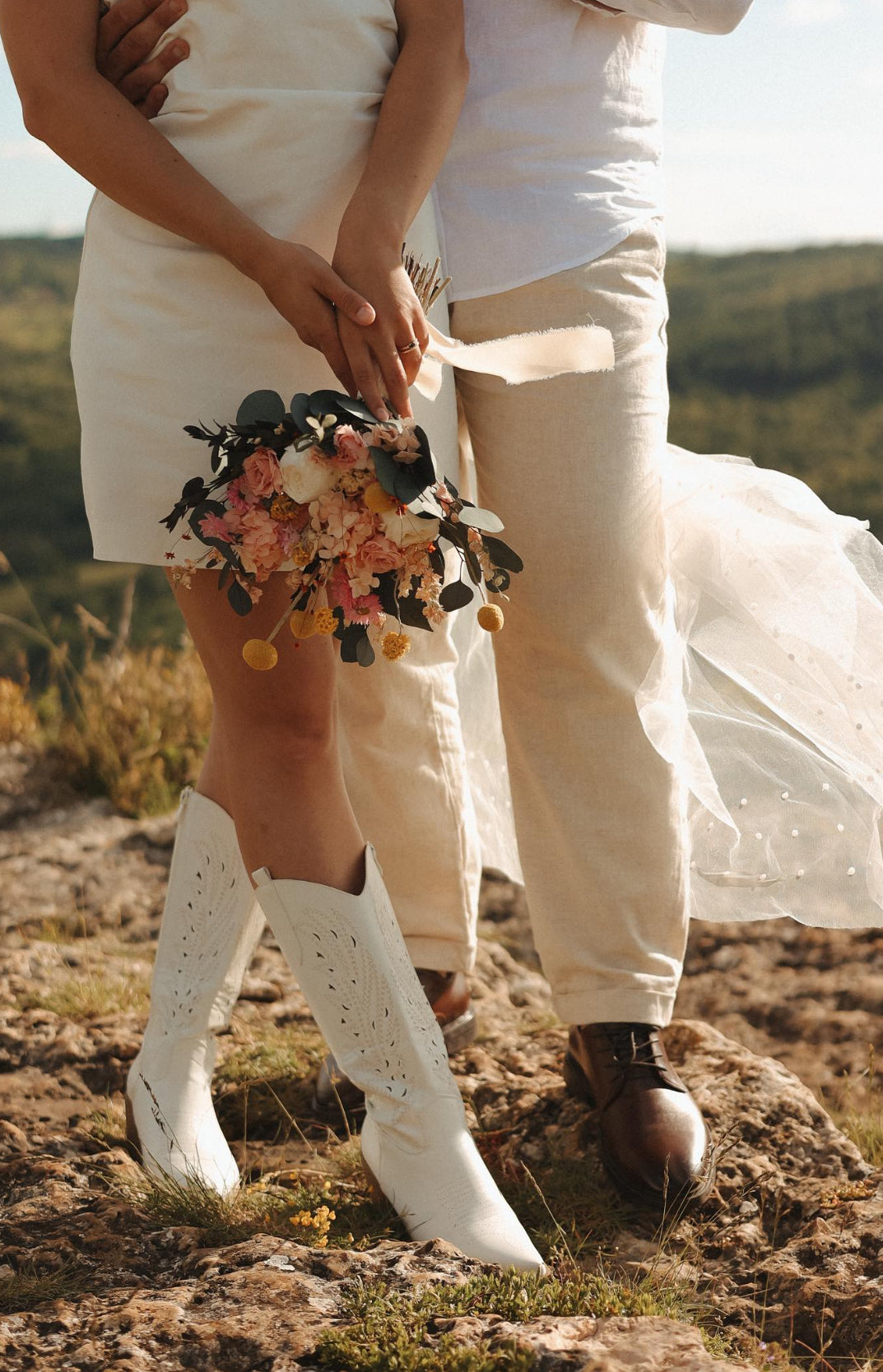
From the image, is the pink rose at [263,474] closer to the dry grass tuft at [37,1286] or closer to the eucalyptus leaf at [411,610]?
the eucalyptus leaf at [411,610]

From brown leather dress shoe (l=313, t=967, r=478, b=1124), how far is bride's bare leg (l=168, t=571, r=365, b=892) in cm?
64

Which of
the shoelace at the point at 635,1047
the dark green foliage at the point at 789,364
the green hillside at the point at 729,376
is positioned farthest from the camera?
the dark green foliage at the point at 789,364

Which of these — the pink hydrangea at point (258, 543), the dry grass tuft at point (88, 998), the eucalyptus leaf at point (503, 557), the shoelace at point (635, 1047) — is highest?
the pink hydrangea at point (258, 543)

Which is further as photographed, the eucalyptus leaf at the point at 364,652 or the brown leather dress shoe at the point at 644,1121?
the brown leather dress shoe at the point at 644,1121

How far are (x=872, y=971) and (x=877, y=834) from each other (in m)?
1.35

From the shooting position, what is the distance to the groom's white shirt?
1919 mm

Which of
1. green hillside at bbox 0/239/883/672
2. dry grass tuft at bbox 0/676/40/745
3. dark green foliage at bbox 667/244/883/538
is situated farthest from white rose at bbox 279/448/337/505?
dark green foliage at bbox 667/244/883/538

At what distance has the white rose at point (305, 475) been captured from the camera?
1.52 m

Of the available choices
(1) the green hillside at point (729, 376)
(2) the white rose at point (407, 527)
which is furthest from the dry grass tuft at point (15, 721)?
(1) the green hillside at point (729, 376)

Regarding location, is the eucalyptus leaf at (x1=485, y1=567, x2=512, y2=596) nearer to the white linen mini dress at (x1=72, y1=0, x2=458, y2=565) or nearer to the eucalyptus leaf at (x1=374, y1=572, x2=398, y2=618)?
the eucalyptus leaf at (x1=374, y1=572, x2=398, y2=618)

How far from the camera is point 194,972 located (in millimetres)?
2217

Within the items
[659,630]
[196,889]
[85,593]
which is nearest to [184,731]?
[196,889]

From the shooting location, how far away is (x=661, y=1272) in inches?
74.7

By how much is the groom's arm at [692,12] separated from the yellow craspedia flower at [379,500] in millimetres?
861
